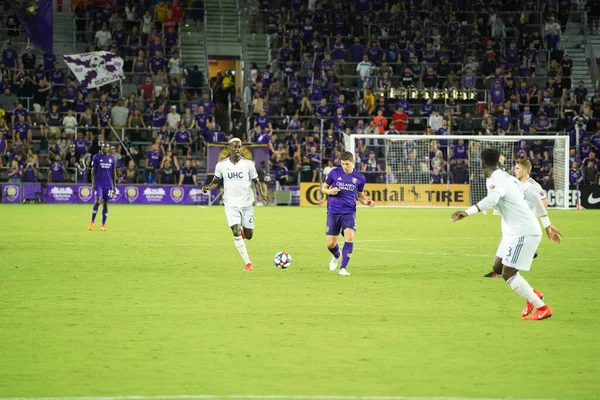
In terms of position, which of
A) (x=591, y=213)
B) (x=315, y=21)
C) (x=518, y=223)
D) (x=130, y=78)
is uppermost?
(x=315, y=21)

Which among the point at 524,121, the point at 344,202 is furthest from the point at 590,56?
the point at 344,202

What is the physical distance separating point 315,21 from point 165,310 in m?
39.2

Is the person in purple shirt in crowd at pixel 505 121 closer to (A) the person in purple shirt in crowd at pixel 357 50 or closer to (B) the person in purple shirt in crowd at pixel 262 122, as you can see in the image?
(A) the person in purple shirt in crowd at pixel 357 50

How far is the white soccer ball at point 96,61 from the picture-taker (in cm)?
4266

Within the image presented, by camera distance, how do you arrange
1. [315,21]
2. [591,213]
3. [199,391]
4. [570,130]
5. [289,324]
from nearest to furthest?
[199,391] → [289,324] → [591,213] → [570,130] → [315,21]

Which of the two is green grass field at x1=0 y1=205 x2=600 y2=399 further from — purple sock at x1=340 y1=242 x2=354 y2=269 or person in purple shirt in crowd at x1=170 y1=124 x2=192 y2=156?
person in purple shirt in crowd at x1=170 y1=124 x2=192 y2=156

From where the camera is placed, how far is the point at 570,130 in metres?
45.7

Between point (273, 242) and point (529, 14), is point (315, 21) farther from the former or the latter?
point (273, 242)

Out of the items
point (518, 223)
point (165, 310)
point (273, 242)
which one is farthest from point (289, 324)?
point (273, 242)

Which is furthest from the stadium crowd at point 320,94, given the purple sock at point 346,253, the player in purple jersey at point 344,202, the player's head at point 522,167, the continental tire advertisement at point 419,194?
the player's head at point 522,167

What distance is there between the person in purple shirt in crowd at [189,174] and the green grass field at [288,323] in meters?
19.8

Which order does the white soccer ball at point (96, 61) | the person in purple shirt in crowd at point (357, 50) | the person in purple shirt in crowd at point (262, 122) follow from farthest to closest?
the person in purple shirt in crowd at point (357, 50) → the person in purple shirt in crowd at point (262, 122) → the white soccer ball at point (96, 61)

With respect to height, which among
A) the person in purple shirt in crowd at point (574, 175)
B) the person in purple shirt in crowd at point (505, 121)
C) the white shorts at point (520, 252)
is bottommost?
the person in purple shirt in crowd at point (574, 175)

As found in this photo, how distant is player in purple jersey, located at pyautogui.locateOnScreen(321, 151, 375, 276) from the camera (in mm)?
16844
